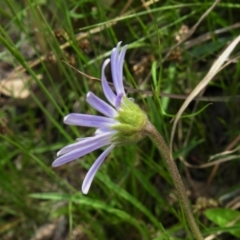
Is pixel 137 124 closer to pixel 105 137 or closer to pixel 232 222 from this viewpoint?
pixel 105 137

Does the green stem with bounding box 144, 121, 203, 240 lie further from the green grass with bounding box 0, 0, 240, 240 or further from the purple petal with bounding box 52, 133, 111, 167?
the green grass with bounding box 0, 0, 240, 240

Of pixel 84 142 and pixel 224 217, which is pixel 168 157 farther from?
pixel 224 217

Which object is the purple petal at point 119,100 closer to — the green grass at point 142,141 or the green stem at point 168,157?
the green stem at point 168,157

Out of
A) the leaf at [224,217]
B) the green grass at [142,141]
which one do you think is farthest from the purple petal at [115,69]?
the leaf at [224,217]

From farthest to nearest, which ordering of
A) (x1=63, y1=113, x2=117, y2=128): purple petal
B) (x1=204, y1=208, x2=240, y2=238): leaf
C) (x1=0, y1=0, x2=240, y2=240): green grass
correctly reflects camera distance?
(x1=0, y1=0, x2=240, y2=240): green grass < (x1=204, y1=208, x2=240, y2=238): leaf < (x1=63, y1=113, x2=117, y2=128): purple petal

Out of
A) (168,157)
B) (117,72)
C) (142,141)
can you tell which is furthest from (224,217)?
(117,72)

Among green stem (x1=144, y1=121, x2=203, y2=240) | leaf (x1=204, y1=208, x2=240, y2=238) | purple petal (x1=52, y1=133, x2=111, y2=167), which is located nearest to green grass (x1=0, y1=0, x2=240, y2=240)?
leaf (x1=204, y1=208, x2=240, y2=238)

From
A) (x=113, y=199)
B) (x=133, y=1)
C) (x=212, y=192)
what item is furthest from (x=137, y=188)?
(x=133, y=1)
